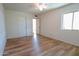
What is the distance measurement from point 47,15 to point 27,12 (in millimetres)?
314

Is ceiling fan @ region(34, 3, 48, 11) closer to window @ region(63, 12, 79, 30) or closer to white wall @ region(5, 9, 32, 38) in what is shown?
white wall @ region(5, 9, 32, 38)

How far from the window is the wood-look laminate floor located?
0.25m

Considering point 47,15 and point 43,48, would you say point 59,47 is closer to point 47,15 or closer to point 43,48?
point 43,48

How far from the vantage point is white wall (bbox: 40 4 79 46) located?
3.58ft

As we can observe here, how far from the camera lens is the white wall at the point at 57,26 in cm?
109

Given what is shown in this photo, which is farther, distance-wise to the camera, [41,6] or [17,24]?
[17,24]

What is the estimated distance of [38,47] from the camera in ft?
3.92

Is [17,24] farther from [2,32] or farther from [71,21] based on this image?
[71,21]

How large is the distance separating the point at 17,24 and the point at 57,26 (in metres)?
0.61

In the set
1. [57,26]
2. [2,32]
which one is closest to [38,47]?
[57,26]

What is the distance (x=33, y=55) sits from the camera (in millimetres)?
1092

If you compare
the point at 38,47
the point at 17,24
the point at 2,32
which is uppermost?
the point at 17,24

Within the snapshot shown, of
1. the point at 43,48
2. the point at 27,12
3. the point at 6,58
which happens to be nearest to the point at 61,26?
the point at 43,48

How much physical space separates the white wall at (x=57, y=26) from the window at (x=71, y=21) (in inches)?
2.2
